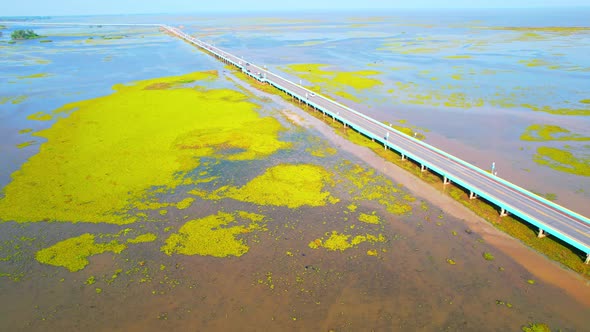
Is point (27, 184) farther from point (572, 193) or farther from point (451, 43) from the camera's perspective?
point (451, 43)

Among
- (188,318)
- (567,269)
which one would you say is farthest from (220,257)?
(567,269)

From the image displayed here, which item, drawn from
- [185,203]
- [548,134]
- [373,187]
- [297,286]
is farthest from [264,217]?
[548,134]

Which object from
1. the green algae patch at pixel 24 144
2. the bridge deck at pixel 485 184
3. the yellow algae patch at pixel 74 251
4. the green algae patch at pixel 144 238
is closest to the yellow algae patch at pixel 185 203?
the green algae patch at pixel 144 238

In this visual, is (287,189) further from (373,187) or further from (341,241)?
(341,241)

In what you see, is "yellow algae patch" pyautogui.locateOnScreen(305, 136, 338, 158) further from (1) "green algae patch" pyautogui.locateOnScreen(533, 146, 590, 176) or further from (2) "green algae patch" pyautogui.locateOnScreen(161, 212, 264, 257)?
(1) "green algae patch" pyautogui.locateOnScreen(533, 146, 590, 176)

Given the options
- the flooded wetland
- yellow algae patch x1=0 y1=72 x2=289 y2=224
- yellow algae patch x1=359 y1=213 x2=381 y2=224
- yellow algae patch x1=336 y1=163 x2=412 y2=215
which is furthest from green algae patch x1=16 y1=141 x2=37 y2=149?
yellow algae patch x1=359 y1=213 x2=381 y2=224
